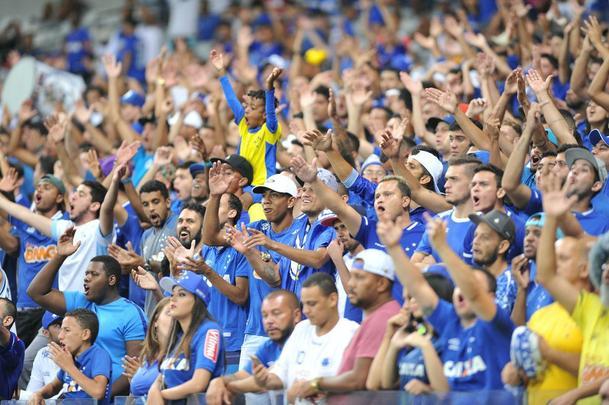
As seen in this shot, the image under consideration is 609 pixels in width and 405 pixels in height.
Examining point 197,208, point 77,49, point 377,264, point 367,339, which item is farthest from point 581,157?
point 77,49

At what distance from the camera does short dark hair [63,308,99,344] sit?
9148 millimetres

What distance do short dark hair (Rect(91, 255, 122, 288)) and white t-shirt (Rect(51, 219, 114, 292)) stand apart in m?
1.02

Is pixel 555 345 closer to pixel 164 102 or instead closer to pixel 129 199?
pixel 129 199

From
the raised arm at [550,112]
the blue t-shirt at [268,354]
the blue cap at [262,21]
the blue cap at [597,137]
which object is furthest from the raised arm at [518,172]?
the blue cap at [262,21]

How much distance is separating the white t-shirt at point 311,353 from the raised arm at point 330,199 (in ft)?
3.44

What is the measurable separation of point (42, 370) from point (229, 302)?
1.42 m

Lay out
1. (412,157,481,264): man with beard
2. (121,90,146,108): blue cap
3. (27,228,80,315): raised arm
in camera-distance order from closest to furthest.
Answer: (412,157,481,264): man with beard
(27,228,80,315): raised arm
(121,90,146,108): blue cap

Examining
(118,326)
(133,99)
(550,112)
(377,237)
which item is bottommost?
(118,326)

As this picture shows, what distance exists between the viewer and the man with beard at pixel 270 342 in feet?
24.6

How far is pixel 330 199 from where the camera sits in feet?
27.7

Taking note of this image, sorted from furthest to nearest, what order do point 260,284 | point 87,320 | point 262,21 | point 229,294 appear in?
point 262,21 < point 229,294 < point 260,284 < point 87,320

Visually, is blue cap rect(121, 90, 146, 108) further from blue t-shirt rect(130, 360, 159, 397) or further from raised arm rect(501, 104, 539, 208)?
raised arm rect(501, 104, 539, 208)

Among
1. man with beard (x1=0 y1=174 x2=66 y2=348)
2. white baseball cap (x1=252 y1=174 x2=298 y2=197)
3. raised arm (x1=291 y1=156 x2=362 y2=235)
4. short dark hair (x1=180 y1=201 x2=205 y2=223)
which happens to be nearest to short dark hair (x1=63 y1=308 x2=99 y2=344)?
short dark hair (x1=180 y1=201 x2=205 y2=223)

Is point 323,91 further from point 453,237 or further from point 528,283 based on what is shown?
point 528,283
